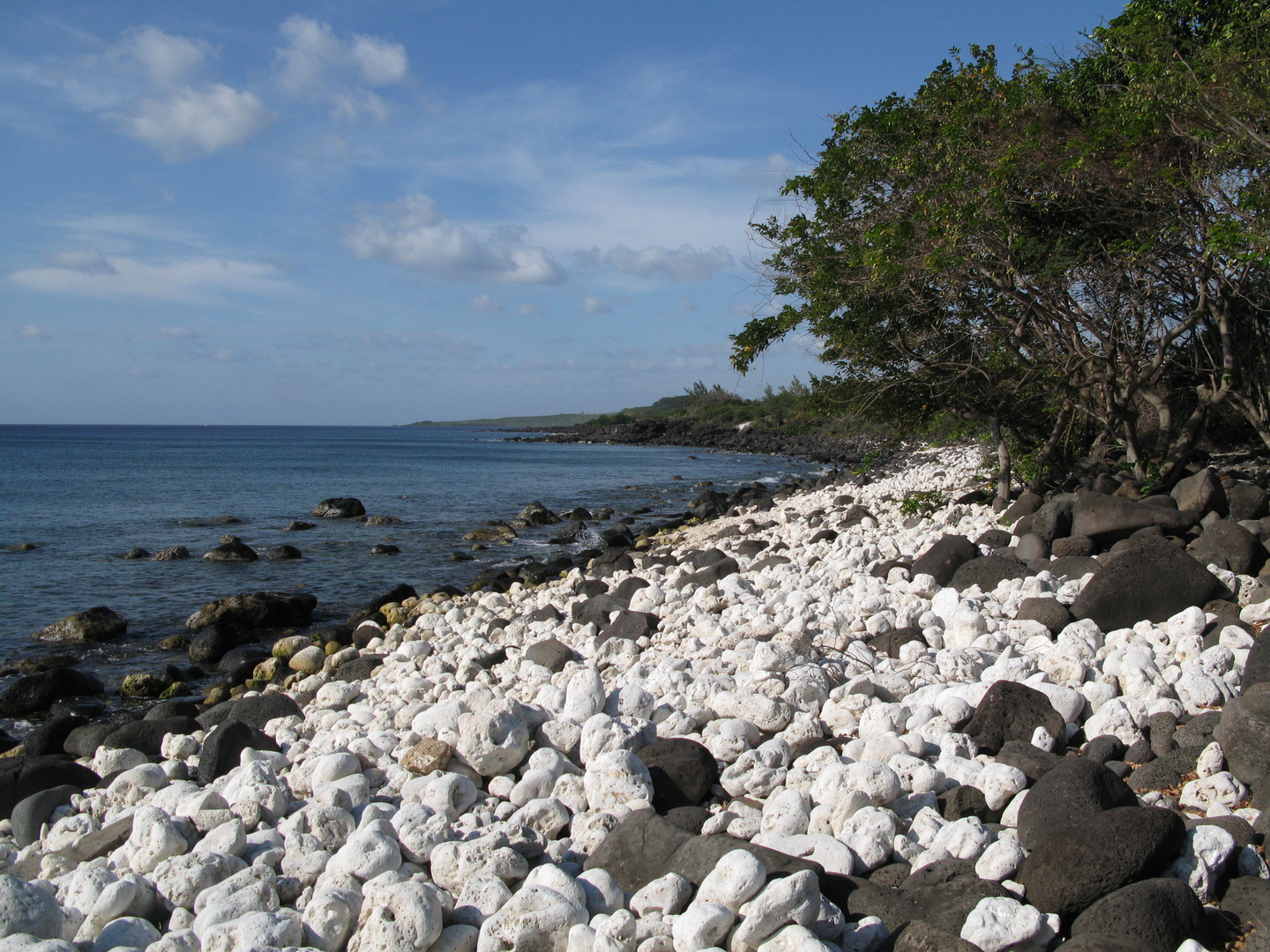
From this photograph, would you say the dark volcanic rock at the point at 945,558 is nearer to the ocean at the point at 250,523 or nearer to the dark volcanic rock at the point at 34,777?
the dark volcanic rock at the point at 34,777

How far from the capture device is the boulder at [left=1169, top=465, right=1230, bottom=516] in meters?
8.84

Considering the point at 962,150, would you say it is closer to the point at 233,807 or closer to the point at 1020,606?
the point at 1020,606

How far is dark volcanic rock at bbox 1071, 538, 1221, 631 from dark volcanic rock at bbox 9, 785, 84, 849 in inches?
275

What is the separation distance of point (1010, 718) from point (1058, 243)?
26.0ft

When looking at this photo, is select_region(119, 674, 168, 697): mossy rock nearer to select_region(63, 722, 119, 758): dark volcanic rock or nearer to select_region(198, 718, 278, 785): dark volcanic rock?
select_region(63, 722, 119, 758): dark volcanic rock

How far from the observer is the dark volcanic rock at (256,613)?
37.4 feet

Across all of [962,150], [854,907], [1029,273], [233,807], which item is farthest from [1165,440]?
[233,807]


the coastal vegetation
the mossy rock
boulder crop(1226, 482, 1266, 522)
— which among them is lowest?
the mossy rock

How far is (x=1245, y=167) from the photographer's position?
9438 mm

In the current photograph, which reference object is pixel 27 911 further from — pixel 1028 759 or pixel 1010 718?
pixel 1010 718

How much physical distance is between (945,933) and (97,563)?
17.8 metres

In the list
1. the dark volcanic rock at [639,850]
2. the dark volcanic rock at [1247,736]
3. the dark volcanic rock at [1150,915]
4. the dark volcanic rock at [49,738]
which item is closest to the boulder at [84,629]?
the dark volcanic rock at [49,738]

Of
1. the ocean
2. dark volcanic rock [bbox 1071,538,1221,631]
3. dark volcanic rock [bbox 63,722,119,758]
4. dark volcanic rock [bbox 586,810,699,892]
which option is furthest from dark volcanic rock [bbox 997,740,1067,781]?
the ocean

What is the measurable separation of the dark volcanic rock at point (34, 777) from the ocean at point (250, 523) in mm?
4184
